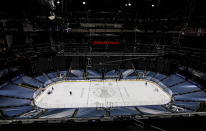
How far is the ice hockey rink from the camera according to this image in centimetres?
723

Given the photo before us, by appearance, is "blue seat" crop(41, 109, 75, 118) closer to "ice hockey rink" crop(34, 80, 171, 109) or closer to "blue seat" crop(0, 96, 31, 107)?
"ice hockey rink" crop(34, 80, 171, 109)

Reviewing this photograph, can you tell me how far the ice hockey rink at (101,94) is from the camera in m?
7.23

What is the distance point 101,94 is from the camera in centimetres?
802

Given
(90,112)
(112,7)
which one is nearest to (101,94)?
(90,112)

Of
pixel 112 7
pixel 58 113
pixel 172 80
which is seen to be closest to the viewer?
pixel 58 113

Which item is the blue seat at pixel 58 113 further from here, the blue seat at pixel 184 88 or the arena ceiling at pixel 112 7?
the blue seat at pixel 184 88

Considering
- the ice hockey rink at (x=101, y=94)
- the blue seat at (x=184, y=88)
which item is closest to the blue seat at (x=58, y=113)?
the ice hockey rink at (x=101, y=94)

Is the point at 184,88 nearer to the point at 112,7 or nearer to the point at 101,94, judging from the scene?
the point at 101,94

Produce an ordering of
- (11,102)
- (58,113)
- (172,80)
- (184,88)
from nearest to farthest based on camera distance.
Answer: (58,113) < (11,102) < (184,88) < (172,80)

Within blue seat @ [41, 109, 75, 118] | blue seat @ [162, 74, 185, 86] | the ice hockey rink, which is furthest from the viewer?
blue seat @ [162, 74, 185, 86]

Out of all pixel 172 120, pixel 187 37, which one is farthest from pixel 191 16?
pixel 172 120

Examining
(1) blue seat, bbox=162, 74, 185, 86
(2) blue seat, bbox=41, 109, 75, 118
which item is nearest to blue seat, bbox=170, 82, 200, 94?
(1) blue seat, bbox=162, 74, 185, 86

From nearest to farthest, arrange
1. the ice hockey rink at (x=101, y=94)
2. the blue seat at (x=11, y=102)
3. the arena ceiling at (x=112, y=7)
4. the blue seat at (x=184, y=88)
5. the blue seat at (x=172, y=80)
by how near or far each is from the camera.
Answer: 1. the blue seat at (x=11, y=102)
2. the ice hockey rink at (x=101, y=94)
3. the arena ceiling at (x=112, y=7)
4. the blue seat at (x=184, y=88)
5. the blue seat at (x=172, y=80)

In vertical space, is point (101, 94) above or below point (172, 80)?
below
